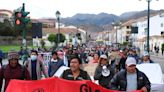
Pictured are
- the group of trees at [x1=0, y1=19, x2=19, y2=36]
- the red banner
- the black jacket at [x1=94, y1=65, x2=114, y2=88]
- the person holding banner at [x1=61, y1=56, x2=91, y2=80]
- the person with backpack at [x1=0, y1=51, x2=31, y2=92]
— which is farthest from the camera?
the group of trees at [x1=0, y1=19, x2=19, y2=36]

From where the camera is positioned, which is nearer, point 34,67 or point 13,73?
point 13,73

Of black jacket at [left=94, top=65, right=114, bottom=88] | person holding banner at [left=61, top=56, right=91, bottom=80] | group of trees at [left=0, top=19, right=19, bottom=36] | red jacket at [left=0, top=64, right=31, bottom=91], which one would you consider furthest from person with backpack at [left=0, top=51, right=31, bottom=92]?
group of trees at [left=0, top=19, right=19, bottom=36]

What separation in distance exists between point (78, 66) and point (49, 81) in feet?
2.24

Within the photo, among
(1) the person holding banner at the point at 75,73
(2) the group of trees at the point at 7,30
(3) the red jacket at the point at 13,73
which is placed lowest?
(2) the group of trees at the point at 7,30

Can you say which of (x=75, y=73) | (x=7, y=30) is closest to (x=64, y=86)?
(x=75, y=73)

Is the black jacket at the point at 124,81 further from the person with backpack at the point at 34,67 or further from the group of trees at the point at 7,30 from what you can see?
the group of trees at the point at 7,30

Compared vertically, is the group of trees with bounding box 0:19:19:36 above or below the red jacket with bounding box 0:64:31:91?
below

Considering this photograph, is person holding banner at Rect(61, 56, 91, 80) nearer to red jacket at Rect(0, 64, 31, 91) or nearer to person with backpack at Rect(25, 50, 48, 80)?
red jacket at Rect(0, 64, 31, 91)

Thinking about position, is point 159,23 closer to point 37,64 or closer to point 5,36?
point 5,36

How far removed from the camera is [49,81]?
7.36m

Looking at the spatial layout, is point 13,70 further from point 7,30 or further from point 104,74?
point 7,30

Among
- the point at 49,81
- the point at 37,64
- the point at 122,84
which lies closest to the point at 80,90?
the point at 49,81

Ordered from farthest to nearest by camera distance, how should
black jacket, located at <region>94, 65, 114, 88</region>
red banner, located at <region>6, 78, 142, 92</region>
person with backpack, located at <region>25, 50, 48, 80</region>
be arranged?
person with backpack, located at <region>25, 50, 48, 80</region> < black jacket, located at <region>94, 65, 114, 88</region> < red banner, located at <region>6, 78, 142, 92</region>

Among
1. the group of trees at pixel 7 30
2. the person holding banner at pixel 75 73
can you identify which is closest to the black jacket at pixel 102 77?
the person holding banner at pixel 75 73
